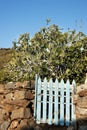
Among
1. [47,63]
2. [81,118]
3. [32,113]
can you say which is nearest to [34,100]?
[32,113]

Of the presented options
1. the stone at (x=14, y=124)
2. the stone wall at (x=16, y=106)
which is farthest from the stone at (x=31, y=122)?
the stone at (x=14, y=124)

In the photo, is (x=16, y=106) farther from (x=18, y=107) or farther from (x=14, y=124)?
(x=14, y=124)

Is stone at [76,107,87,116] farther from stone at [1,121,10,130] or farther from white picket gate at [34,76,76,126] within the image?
stone at [1,121,10,130]

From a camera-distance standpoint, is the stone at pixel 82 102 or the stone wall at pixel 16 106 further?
the stone wall at pixel 16 106

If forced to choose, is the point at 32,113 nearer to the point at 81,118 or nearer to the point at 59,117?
the point at 59,117

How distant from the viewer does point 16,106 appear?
8062 mm

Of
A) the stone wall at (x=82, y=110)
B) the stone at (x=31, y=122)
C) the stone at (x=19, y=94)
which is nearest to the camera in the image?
the stone wall at (x=82, y=110)

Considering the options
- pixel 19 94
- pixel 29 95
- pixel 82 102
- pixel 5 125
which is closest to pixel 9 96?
pixel 19 94

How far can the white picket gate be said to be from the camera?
8.24 m

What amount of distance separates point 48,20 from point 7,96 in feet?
14.4

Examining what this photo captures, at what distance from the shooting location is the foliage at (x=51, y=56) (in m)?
10.8

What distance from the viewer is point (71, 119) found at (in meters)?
8.31

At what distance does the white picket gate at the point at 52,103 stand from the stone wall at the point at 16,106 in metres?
0.22

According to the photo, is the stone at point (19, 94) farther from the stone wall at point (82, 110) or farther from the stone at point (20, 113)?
the stone wall at point (82, 110)
